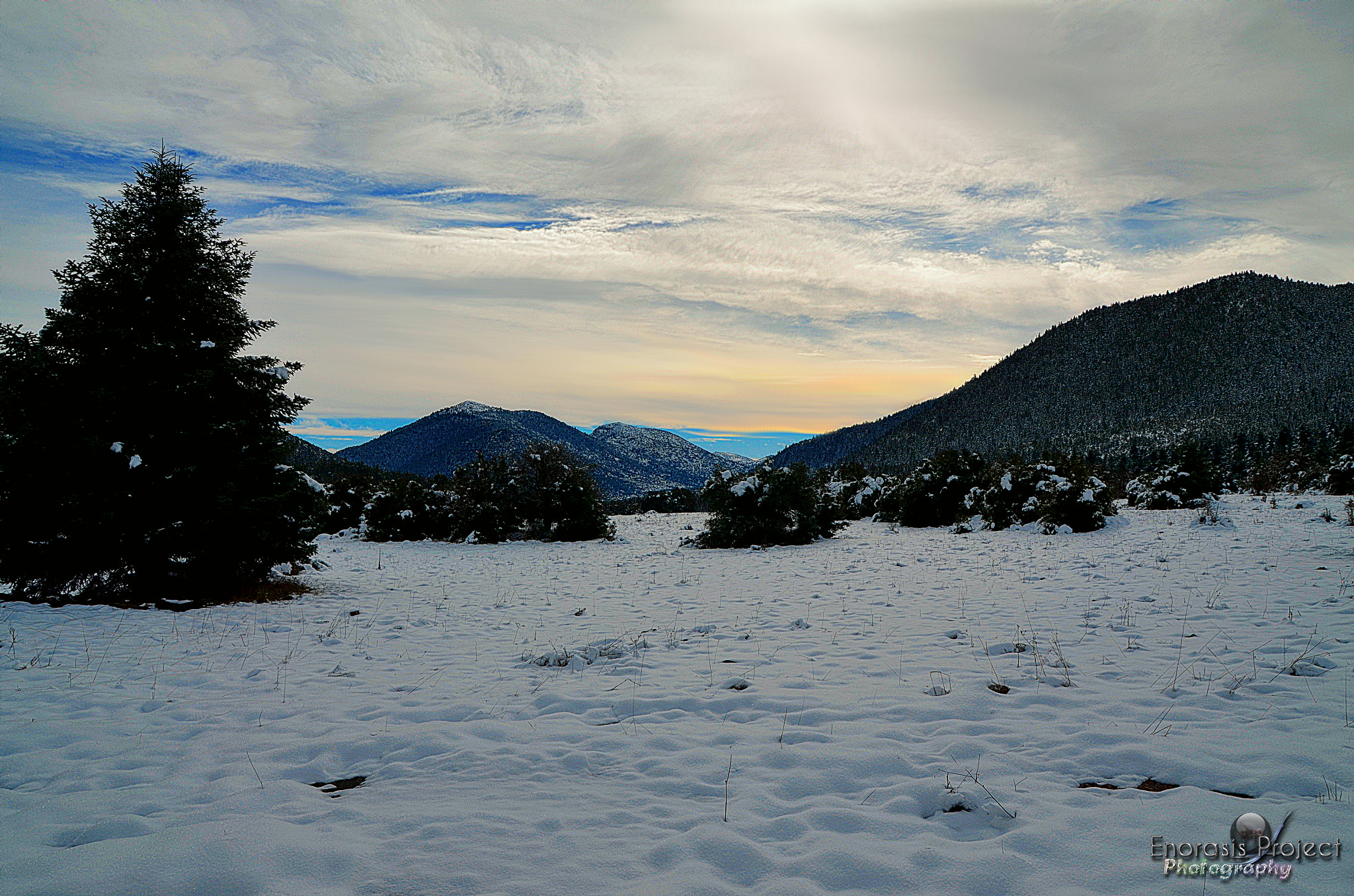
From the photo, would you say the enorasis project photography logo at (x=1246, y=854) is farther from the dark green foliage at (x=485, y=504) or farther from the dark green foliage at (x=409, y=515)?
the dark green foliage at (x=409, y=515)

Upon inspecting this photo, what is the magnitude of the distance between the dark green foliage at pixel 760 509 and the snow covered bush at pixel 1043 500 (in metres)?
6.24

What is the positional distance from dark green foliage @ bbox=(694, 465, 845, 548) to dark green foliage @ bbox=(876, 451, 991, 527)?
21.4 ft

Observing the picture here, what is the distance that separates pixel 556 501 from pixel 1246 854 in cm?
2052

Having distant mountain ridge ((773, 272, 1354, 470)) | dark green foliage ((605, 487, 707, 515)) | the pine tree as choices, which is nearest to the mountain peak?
distant mountain ridge ((773, 272, 1354, 470))

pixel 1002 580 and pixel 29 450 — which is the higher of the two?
pixel 29 450

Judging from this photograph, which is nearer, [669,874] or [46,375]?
[669,874]

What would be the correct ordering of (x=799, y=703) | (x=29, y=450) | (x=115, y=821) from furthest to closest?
(x=29, y=450) → (x=799, y=703) → (x=115, y=821)

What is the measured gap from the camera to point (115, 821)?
3.25m

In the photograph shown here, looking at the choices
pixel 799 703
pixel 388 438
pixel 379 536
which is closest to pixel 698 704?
pixel 799 703

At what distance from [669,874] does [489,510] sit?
20461 mm

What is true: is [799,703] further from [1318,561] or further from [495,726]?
[1318,561]

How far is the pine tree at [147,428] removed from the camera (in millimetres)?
9047

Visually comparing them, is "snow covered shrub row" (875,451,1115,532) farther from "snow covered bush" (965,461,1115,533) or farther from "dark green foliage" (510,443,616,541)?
"dark green foliage" (510,443,616,541)

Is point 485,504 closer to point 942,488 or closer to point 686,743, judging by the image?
point 942,488
